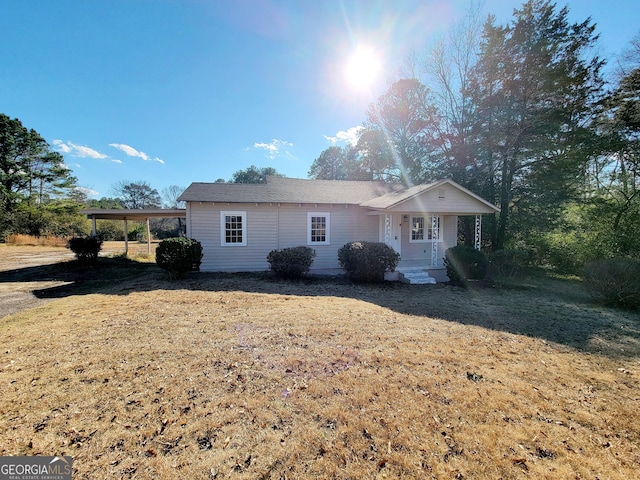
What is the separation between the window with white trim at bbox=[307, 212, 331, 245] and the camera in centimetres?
1200

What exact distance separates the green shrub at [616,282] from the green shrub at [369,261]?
217 inches

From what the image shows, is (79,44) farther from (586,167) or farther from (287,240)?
(586,167)

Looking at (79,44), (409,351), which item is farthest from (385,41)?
(409,351)

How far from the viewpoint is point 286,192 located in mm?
12453

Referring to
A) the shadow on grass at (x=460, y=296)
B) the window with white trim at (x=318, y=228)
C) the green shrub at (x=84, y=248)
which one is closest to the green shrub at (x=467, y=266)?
the shadow on grass at (x=460, y=296)

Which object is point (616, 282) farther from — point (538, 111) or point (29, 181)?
point (29, 181)

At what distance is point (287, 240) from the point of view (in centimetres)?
1181

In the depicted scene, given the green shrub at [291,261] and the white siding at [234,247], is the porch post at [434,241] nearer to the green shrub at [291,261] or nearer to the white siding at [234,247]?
the green shrub at [291,261]

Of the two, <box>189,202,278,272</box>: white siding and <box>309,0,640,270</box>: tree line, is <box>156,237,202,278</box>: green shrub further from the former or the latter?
<box>309,0,640,270</box>: tree line

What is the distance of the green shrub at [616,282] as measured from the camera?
7.11 metres

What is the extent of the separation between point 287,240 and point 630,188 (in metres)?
16.3

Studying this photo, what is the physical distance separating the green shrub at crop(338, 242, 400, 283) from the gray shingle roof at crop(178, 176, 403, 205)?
10.4ft

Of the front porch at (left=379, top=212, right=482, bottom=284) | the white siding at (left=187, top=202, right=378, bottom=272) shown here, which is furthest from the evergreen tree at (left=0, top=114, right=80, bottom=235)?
the front porch at (left=379, top=212, right=482, bottom=284)

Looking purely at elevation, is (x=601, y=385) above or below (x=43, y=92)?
below
